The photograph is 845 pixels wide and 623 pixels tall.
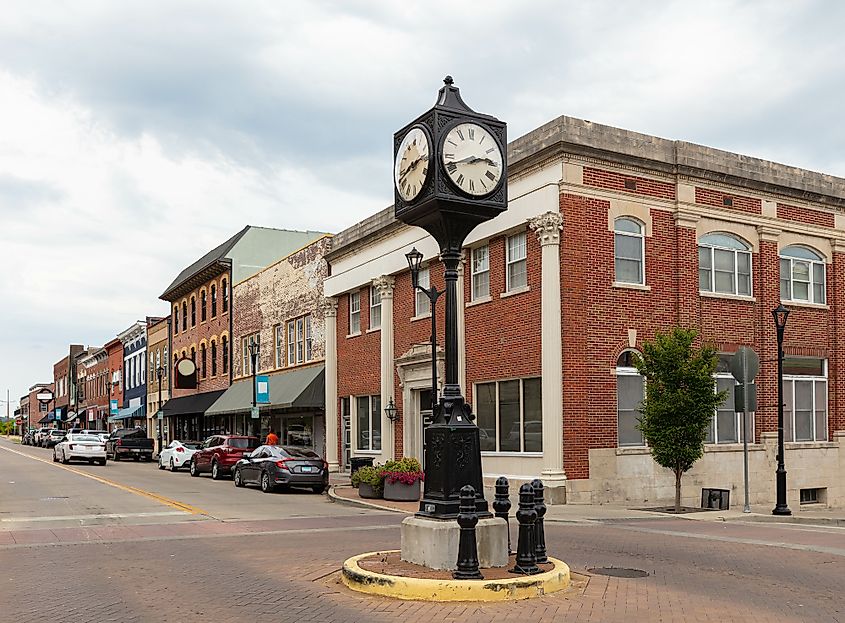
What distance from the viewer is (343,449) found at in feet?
114

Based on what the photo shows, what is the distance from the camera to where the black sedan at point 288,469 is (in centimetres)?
2634

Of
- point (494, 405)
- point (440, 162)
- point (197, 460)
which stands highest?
point (440, 162)

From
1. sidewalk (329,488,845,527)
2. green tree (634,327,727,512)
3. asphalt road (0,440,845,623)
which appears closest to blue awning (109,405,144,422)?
asphalt road (0,440,845,623)

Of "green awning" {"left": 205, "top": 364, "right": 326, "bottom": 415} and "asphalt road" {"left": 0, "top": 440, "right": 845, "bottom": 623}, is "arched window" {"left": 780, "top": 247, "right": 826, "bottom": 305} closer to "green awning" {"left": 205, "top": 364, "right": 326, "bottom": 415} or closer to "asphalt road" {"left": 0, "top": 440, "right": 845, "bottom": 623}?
"asphalt road" {"left": 0, "top": 440, "right": 845, "bottom": 623}

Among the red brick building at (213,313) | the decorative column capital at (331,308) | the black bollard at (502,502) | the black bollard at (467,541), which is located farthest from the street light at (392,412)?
the black bollard at (467,541)

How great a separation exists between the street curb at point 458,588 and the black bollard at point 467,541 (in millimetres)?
165

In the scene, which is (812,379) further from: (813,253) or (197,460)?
(197,460)

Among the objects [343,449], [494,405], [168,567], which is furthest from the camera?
[343,449]

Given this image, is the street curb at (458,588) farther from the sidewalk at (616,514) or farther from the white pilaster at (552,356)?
the white pilaster at (552,356)

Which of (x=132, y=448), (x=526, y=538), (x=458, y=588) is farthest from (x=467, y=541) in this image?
(x=132, y=448)

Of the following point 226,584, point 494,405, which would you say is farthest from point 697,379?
point 226,584

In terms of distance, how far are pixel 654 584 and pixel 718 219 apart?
16.3 meters

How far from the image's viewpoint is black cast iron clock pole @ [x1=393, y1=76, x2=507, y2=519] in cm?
1061

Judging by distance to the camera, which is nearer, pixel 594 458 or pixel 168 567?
pixel 168 567
